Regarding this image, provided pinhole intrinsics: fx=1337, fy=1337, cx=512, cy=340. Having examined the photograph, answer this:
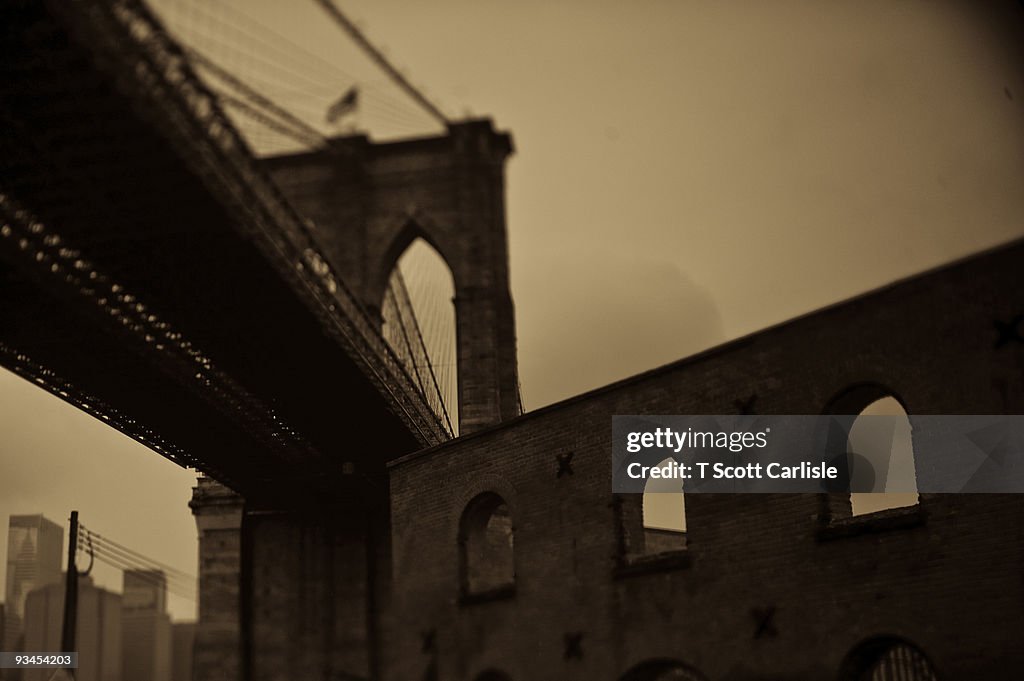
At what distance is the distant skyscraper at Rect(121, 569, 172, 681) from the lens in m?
31.2

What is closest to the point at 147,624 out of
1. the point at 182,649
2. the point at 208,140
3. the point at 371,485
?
the point at 182,649

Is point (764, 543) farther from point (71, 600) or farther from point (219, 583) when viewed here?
point (219, 583)

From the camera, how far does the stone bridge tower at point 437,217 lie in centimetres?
3522

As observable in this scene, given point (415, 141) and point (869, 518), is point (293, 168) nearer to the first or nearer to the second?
point (415, 141)

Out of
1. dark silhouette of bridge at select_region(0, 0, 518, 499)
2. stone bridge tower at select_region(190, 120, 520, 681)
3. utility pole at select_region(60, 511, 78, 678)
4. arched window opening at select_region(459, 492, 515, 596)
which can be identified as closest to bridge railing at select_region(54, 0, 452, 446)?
dark silhouette of bridge at select_region(0, 0, 518, 499)

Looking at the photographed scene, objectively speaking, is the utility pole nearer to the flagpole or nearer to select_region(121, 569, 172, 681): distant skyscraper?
select_region(121, 569, 172, 681): distant skyscraper

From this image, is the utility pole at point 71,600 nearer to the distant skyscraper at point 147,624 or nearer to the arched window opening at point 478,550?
the distant skyscraper at point 147,624

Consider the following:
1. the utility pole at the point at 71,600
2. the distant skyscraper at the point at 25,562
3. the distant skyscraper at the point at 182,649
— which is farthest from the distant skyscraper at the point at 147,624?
the utility pole at the point at 71,600

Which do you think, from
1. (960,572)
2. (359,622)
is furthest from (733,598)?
(359,622)

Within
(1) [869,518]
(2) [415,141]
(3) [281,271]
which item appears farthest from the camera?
(2) [415,141]

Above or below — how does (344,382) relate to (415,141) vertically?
below

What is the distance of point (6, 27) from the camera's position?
1228 centimetres

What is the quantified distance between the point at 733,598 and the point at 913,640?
7.56ft

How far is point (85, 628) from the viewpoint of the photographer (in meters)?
28.5
